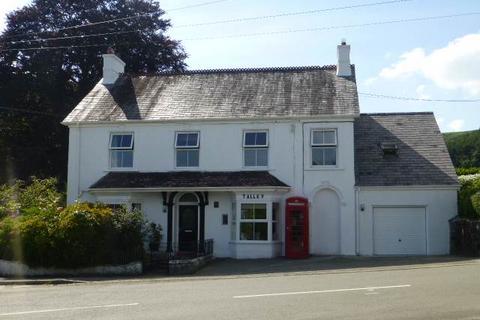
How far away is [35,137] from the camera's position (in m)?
40.7

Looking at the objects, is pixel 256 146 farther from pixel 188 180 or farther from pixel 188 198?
pixel 188 198

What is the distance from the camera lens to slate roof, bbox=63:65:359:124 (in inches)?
1046

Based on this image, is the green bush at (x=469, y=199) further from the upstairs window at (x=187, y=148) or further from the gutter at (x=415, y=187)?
the upstairs window at (x=187, y=148)

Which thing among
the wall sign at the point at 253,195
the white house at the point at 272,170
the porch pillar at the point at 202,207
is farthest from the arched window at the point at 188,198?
the wall sign at the point at 253,195

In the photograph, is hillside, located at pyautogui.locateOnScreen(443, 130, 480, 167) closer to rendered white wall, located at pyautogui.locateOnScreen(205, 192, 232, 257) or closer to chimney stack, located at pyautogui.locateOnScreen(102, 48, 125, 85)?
rendered white wall, located at pyautogui.locateOnScreen(205, 192, 232, 257)

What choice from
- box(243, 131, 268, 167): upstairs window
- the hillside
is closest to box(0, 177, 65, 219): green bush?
box(243, 131, 268, 167): upstairs window

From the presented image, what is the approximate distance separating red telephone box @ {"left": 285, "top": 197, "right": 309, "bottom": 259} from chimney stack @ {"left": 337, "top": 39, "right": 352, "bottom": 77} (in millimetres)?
6941

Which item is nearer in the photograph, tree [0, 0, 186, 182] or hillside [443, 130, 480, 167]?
tree [0, 0, 186, 182]

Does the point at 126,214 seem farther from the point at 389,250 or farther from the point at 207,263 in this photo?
the point at 389,250

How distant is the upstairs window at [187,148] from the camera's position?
26797 mm

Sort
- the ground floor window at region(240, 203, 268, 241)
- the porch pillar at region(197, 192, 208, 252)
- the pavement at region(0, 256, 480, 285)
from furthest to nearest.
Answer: the porch pillar at region(197, 192, 208, 252), the ground floor window at region(240, 203, 268, 241), the pavement at region(0, 256, 480, 285)

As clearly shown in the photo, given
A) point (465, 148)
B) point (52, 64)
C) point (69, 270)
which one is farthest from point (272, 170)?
point (465, 148)

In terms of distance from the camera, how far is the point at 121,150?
27406 millimetres

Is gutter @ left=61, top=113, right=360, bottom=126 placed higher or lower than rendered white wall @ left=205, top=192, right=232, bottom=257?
higher
